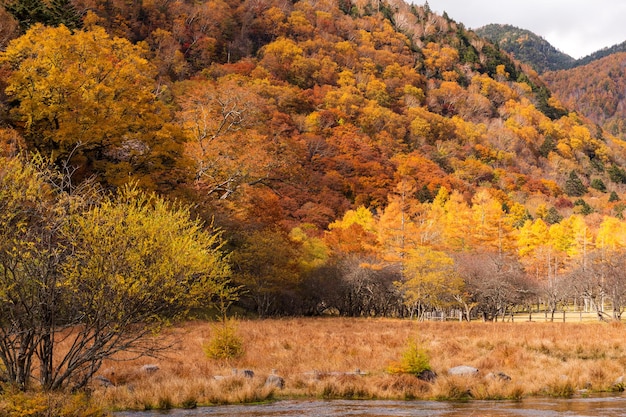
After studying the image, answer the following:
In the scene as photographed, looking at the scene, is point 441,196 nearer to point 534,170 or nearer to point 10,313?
point 534,170

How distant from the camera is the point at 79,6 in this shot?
121812mm

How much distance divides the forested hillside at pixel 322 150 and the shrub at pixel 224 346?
391 inches

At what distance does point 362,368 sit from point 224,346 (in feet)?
16.9

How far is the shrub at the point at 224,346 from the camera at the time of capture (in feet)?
81.6

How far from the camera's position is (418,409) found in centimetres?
1775

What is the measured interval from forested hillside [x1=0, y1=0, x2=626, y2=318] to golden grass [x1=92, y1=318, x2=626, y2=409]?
7.17 meters

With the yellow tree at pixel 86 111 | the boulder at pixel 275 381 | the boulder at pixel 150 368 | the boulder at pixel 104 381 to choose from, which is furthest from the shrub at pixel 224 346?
the yellow tree at pixel 86 111

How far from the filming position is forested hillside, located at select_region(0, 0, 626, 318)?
45.5 metres

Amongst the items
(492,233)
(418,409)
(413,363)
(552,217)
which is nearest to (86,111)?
(413,363)

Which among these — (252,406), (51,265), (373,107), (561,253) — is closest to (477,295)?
(561,253)

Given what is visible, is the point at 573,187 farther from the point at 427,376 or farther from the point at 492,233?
the point at 427,376

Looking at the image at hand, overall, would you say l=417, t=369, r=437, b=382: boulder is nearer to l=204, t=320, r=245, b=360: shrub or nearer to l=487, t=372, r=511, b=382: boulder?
l=487, t=372, r=511, b=382: boulder

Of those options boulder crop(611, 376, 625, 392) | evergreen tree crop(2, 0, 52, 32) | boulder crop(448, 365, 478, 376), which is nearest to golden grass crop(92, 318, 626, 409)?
boulder crop(611, 376, 625, 392)

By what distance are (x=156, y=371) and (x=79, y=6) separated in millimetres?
114230
